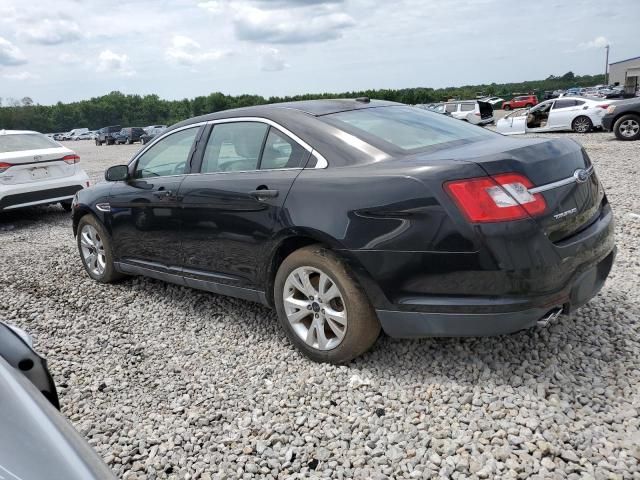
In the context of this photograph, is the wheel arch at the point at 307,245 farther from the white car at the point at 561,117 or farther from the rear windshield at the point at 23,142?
the white car at the point at 561,117

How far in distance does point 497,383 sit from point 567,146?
1394 mm

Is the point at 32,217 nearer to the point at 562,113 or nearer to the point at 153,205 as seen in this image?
the point at 153,205

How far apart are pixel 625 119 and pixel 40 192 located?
1392 centimetres

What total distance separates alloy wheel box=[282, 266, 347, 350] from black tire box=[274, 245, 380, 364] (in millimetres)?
30

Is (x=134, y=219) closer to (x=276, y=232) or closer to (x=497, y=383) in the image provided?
(x=276, y=232)

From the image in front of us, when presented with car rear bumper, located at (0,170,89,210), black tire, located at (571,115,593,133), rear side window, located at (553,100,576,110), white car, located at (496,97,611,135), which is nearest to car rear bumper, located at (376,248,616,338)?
car rear bumper, located at (0,170,89,210)

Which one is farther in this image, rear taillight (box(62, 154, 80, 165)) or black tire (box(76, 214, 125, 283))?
rear taillight (box(62, 154, 80, 165))

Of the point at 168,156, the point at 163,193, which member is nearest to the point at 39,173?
the point at 168,156

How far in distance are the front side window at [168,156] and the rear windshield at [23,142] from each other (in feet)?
17.2

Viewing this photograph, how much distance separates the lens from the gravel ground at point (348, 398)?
253 centimetres

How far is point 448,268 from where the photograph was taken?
280 cm

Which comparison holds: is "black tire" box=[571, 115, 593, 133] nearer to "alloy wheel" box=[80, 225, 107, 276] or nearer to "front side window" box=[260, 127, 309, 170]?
"alloy wheel" box=[80, 225, 107, 276]

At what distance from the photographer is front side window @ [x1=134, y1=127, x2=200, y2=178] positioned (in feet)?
14.2

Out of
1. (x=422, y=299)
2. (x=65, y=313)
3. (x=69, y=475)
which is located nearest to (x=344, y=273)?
(x=422, y=299)
